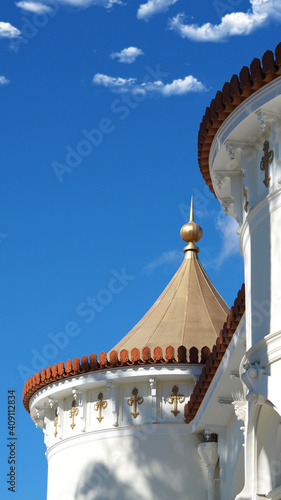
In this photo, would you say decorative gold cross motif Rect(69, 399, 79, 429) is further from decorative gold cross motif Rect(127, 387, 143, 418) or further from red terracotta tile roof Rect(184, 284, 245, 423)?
red terracotta tile roof Rect(184, 284, 245, 423)

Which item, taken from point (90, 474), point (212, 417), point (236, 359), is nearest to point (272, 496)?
point (236, 359)

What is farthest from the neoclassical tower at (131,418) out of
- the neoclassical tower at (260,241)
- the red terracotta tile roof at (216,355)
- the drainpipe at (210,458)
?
the neoclassical tower at (260,241)

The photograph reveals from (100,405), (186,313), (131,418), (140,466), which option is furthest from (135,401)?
(186,313)

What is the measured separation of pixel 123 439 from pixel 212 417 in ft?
6.82

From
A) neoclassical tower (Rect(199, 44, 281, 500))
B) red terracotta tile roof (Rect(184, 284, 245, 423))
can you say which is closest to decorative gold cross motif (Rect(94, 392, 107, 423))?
red terracotta tile roof (Rect(184, 284, 245, 423))

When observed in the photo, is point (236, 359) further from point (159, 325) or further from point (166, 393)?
point (159, 325)

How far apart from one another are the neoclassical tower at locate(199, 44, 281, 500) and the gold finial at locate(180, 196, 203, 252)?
319 inches

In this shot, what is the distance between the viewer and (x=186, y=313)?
54.4ft

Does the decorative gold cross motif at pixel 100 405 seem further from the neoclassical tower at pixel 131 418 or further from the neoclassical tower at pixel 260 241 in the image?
the neoclassical tower at pixel 260 241

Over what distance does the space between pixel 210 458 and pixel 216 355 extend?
2786 millimetres

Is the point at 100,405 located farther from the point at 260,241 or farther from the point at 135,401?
the point at 260,241

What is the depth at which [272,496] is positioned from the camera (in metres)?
9.17

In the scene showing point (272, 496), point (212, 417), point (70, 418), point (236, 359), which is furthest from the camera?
point (70, 418)

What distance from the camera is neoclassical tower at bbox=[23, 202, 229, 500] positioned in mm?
14711
